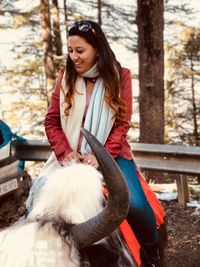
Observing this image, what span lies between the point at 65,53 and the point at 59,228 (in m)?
16.2

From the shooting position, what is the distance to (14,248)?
2.19 m

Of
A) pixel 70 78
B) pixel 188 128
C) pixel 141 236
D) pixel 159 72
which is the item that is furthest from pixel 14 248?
pixel 188 128

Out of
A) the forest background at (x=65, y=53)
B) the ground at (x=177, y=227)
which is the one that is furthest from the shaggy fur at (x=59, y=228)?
the forest background at (x=65, y=53)

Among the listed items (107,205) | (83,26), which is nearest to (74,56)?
(83,26)

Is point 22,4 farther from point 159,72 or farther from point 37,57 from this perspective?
point 159,72

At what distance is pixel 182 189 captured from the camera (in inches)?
242

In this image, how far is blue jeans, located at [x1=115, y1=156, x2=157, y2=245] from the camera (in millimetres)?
3111

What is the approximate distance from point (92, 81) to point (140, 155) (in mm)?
2767

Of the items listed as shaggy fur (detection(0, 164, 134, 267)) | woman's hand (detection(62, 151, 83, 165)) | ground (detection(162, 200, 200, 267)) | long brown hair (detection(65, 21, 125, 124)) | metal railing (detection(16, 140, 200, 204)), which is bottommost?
ground (detection(162, 200, 200, 267))

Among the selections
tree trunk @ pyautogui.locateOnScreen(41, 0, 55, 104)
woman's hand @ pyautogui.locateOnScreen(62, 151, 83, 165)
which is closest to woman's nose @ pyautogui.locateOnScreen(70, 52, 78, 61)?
woman's hand @ pyautogui.locateOnScreen(62, 151, 83, 165)

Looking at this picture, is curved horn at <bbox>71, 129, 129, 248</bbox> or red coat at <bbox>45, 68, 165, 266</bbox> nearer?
curved horn at <bbox>71, 129, 129, 248</bbox>

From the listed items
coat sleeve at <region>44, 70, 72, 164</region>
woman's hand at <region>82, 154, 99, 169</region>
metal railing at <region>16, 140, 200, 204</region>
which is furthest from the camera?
metal railing at <region>16, 140, 200, 204</region>

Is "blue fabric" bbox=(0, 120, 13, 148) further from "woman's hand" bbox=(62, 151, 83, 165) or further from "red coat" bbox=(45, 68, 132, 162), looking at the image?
"woman's hand" bbox=(62, 151, 83, 165)

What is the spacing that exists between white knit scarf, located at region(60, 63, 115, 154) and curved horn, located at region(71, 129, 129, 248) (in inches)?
43.0
